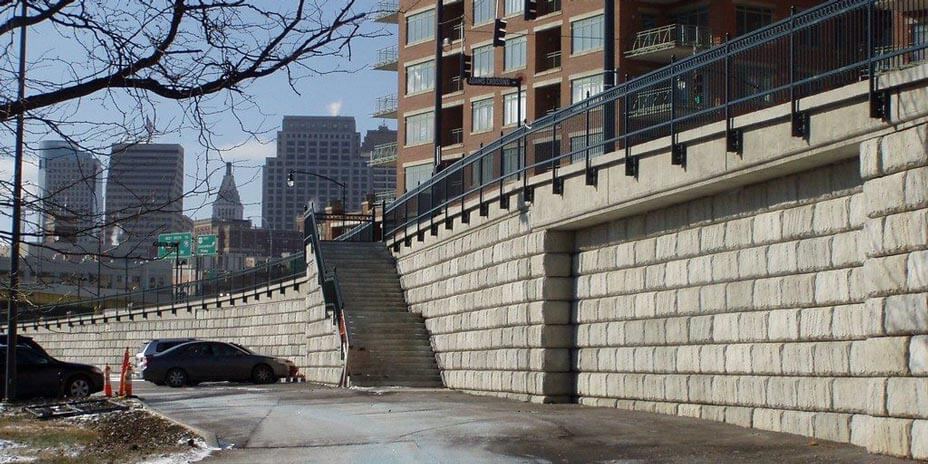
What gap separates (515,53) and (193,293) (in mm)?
18816

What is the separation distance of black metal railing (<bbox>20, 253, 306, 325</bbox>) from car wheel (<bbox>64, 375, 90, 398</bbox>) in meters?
8.39

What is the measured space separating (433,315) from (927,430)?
1870 centimetres

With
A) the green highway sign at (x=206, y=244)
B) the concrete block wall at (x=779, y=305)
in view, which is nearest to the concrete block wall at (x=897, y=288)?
the concrete block wall at (x=779, y=305)

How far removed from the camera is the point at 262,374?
37188 millimetres

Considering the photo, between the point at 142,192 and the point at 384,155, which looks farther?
the point at 384,155

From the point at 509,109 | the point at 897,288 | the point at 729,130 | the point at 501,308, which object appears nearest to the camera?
the point at 897,288

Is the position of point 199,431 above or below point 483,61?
below

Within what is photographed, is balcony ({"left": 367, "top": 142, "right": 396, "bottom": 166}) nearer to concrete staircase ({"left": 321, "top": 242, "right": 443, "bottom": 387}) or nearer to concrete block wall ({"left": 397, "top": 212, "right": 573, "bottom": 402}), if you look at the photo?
concrete staircase ({"left": 321, "top": 242, "right": 443, "bottom": 387})

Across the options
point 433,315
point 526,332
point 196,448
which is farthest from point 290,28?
point 433,315

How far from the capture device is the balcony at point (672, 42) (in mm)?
51281

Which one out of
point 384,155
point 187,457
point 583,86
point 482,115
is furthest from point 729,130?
point 384,155

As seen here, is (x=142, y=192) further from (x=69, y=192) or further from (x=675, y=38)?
(x=675, y=38)

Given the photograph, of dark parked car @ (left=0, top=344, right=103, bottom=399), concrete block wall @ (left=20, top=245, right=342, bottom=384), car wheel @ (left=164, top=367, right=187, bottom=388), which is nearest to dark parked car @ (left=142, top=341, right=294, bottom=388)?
car wheel @ (left=164, top=367, right=187, bottom=388)

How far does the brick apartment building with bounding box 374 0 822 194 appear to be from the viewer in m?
52.6
